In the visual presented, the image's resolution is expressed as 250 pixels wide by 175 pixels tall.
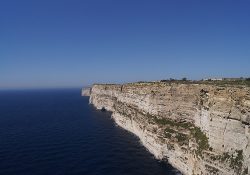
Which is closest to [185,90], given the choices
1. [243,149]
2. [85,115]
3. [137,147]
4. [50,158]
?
[137,147]

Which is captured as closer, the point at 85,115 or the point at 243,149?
the point at 243,149

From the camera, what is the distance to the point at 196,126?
248 feet

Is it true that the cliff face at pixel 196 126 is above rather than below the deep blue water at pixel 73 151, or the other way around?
above

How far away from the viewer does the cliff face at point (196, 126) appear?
185ft

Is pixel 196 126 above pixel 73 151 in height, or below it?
above

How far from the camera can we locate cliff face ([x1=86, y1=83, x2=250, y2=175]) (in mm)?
56281

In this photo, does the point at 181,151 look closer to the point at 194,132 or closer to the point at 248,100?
the point at 194,132

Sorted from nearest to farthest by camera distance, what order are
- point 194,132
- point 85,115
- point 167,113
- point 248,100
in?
point 248,100 < point 194,132 < point 167,113 < point 85,115

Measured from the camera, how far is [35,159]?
81750 millimetres

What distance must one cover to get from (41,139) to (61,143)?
924 centimetres

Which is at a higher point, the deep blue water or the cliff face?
the cliff face

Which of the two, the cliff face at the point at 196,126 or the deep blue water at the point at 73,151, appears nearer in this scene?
the cliff face at the point at 196,126

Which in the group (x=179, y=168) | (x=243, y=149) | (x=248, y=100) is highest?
(x=248, y=100)

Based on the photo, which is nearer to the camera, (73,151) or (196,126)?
(196,126)
